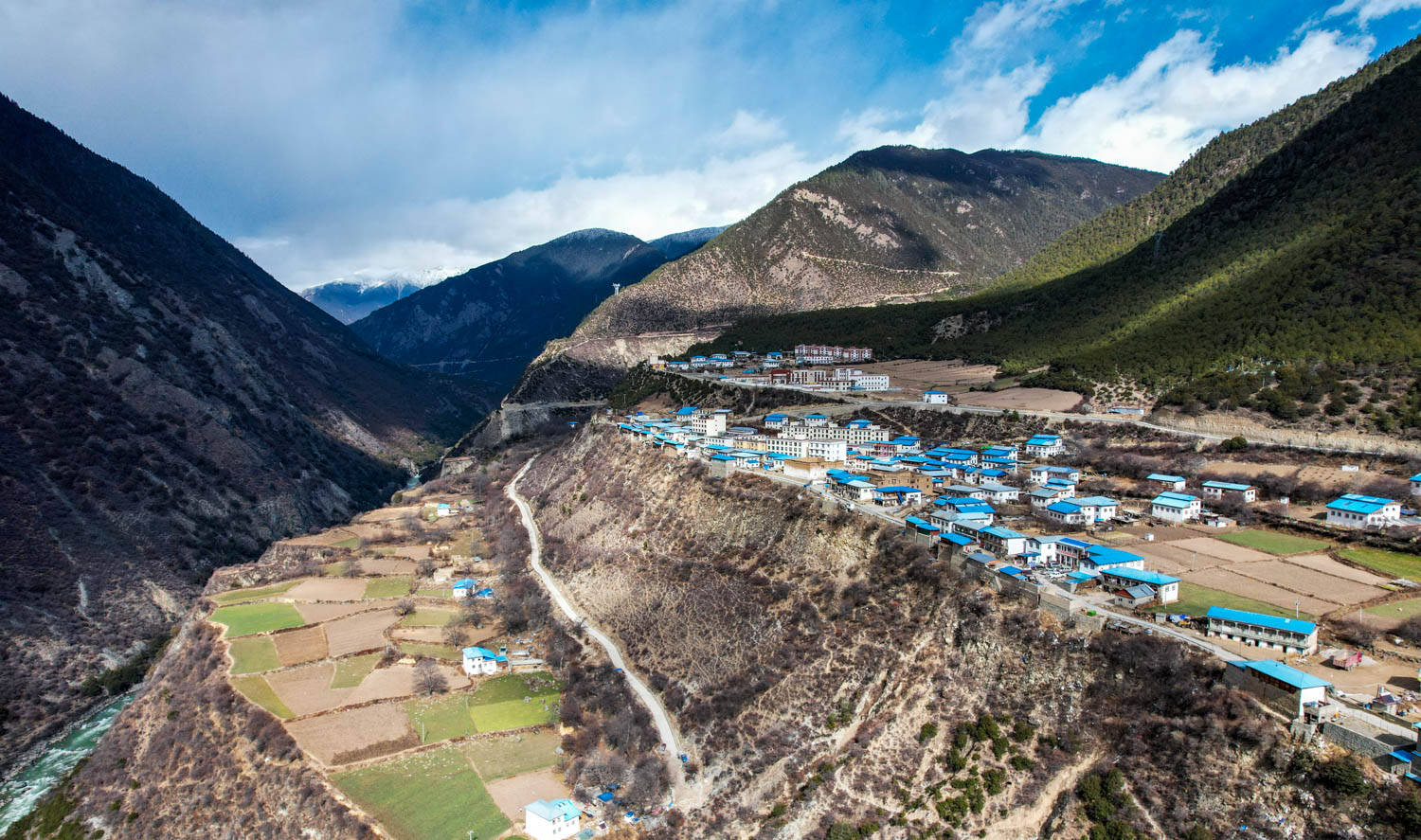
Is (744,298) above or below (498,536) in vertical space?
above

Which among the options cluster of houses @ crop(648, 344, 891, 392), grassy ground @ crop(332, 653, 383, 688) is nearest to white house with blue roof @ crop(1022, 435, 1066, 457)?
cluster of houses @ crop(648, 344, 891, 392)

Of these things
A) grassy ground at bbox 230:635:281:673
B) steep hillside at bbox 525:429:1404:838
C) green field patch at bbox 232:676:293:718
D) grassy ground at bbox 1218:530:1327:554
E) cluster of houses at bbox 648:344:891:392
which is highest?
cluster of houses at bbox 648:344:891:392

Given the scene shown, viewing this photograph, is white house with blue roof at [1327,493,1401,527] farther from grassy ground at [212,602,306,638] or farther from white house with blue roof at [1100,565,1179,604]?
grassy ground at [212,602,306,638]

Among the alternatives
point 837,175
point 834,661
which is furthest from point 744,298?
point 834,661

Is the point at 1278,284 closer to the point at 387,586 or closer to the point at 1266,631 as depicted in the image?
the point at 1266,631

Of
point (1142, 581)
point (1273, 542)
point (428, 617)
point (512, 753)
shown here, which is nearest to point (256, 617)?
point (428, 617)

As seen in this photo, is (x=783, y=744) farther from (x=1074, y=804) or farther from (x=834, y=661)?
(x=1074, y=804)
